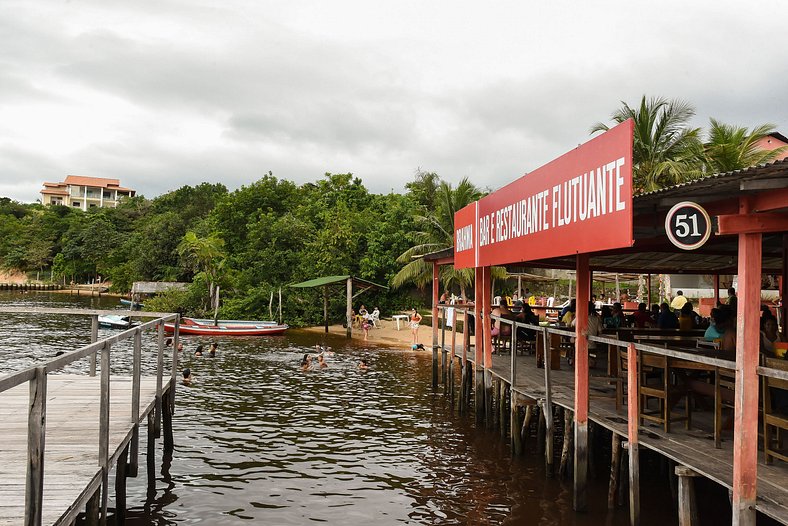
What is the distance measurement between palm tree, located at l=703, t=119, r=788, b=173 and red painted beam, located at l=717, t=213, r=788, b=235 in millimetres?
19606

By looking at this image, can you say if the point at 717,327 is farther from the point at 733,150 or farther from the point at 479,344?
the point at 733,150

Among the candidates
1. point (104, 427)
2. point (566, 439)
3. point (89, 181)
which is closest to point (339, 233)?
point (566, 439)

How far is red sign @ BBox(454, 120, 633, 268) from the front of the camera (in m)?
6.87

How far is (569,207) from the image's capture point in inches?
330

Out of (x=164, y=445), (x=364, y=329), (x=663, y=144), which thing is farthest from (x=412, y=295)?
(x=164, y=445)

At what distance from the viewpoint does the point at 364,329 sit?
33438 millimetres

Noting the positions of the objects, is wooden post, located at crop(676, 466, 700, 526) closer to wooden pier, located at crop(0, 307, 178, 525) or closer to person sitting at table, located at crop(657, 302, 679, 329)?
wooden pier, located at crop(0, 307, 178, 525)

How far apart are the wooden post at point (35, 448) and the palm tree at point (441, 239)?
30.8m

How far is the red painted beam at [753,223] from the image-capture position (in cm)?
569

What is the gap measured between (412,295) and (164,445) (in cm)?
2931

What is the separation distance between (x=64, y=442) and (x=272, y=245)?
35.2 metres

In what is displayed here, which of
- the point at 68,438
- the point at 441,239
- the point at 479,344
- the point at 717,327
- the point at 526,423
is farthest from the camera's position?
the point at 441,239

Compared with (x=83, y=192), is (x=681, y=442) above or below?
below

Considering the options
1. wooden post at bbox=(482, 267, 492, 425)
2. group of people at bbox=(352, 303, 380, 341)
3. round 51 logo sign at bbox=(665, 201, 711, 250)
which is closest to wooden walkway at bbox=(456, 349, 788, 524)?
wooden post at bbox=(482, 267, 492, 425)
